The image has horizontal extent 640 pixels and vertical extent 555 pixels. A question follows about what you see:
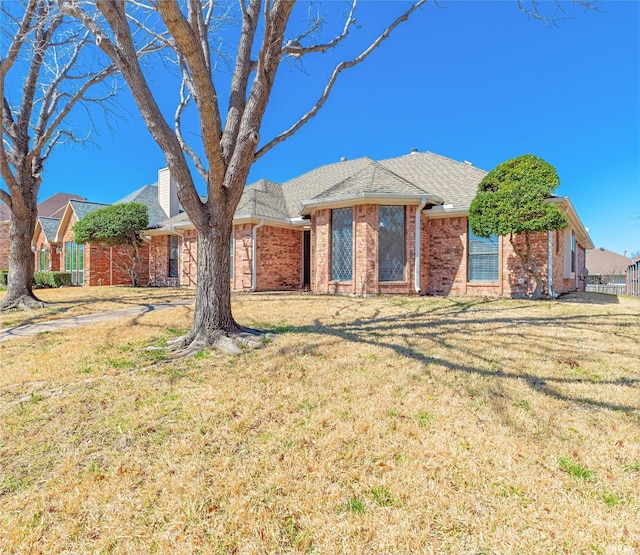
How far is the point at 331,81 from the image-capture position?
5.45 metres

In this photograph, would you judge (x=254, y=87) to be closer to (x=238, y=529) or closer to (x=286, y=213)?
(x=238, y=529)

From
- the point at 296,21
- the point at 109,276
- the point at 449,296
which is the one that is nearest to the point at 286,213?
the point at 449,296

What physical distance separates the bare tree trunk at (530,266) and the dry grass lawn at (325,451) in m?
6.10

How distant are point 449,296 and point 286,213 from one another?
7.43m

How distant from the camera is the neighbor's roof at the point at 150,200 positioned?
18538 mm

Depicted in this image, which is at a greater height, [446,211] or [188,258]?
[446,211]

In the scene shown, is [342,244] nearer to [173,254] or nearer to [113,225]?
[173,254]

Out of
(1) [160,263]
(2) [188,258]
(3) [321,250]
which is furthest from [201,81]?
(1) [160,263]

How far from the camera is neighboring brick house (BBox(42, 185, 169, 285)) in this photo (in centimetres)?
1833

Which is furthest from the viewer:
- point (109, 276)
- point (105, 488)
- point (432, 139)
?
point (109, 276)

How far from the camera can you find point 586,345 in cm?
477

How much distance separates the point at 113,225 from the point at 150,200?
5.16 metres

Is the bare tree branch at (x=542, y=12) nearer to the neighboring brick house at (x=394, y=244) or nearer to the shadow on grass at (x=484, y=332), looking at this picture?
the shadow on grass at (x=484, y=332)

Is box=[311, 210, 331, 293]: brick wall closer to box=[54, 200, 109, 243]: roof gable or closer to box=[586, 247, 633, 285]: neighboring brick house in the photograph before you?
box=[54, 200, 109, 243]: roof gable
